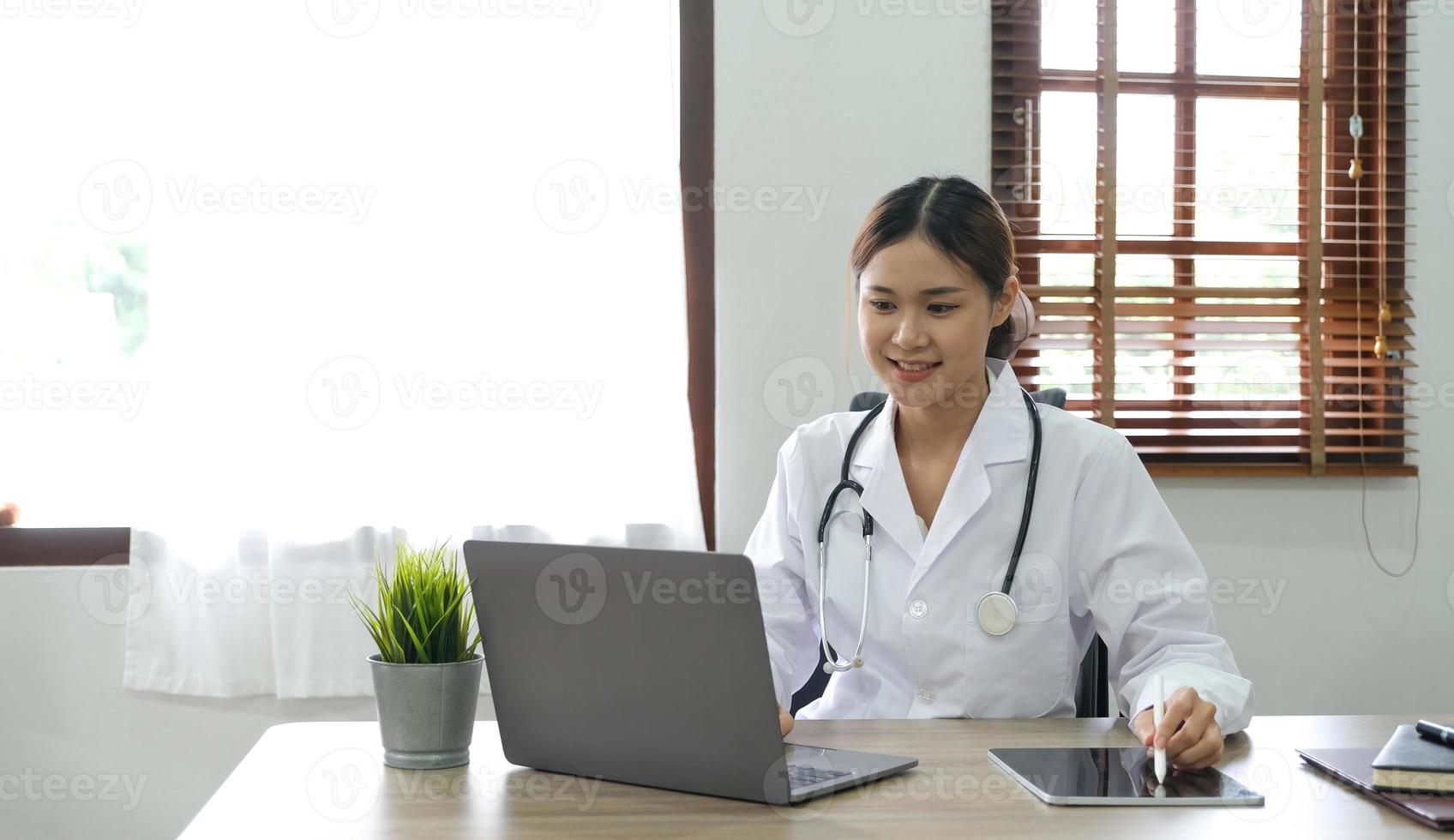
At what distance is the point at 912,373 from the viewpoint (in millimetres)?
1728

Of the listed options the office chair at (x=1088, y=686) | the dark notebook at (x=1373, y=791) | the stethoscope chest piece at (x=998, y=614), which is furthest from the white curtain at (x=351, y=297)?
the dark notebook at (x=1373, y=791)

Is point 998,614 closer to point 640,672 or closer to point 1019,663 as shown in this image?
point 1019,663

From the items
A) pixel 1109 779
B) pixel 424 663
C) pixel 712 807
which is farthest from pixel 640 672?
pixel 1109 779

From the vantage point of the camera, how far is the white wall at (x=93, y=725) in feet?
8.91

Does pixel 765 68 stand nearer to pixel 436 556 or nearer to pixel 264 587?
pixel 264 587

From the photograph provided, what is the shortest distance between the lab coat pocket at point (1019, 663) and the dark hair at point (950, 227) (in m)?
0.47

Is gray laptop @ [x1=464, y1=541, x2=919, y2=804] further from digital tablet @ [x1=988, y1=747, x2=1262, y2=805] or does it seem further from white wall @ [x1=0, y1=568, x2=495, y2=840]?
white wall @ [x1=0, y1=568, x2=495, y2=840]

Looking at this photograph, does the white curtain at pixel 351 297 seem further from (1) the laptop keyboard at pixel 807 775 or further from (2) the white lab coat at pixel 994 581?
(1) the laptop keyboard at pixel 807 775

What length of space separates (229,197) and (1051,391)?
1.84 m

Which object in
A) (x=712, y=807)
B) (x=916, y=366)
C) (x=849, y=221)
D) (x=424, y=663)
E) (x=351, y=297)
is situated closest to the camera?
(x=712, y=807)

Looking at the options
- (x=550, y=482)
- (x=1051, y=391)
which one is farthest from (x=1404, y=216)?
(x=550, y=482)

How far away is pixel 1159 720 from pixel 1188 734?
3 cm

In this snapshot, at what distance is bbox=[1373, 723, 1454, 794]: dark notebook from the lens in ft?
3.69

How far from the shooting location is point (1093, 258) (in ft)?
9.54
